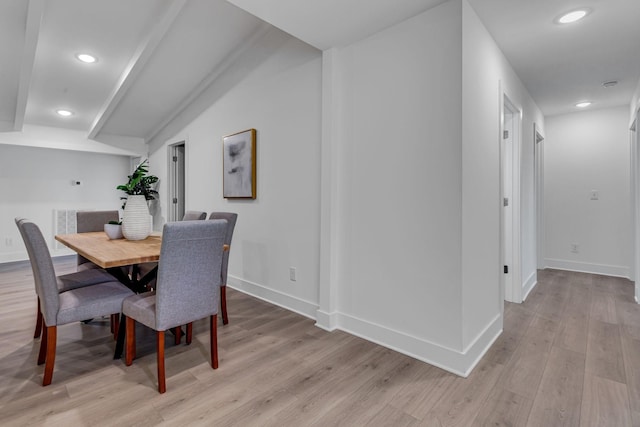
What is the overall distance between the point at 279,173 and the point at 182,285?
5.32ft

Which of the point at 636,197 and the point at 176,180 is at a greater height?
the point at 176,180

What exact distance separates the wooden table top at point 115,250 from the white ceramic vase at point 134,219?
58mm

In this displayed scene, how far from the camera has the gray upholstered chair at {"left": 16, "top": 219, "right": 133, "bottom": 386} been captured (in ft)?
5.69

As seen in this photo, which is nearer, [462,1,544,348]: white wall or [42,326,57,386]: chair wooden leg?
[42,326,57,386]: chair wooden leg

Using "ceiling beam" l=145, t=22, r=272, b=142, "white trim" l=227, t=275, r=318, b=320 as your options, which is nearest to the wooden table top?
"white trim" l=227, t=275, r=318, b=320

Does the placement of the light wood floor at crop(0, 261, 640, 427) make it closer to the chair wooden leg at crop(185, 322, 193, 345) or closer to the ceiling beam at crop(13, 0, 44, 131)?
the chair wooden leg at crop(185, 322, 193, 345)

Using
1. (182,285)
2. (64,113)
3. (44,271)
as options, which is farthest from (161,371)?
(64,113)

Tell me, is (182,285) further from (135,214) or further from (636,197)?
(636,197)

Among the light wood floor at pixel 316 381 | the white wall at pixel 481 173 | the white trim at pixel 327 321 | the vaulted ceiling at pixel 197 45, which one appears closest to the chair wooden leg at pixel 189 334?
the light wood floor at pixel 316 381

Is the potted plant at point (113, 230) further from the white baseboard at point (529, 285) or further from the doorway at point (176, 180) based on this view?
the white baseboard at point (529, 285)

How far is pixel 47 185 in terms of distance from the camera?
540cm

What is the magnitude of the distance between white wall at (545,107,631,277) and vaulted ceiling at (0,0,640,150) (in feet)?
1.14

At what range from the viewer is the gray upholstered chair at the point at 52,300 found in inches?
68.2

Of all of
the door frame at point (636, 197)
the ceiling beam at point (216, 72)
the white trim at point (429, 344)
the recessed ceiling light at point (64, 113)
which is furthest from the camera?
→ the recessed ceiling light at point (64, 113)
